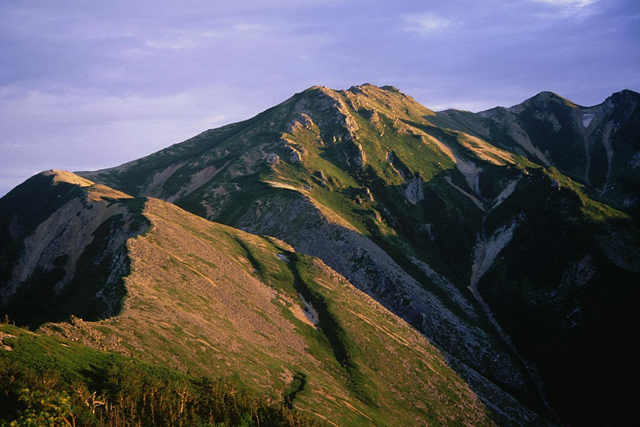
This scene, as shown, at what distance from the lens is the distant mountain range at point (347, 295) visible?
66.0 m

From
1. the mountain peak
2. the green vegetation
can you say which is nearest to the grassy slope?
the green vegetation

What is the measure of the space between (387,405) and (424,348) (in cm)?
2838

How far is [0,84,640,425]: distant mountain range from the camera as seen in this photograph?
217 ft

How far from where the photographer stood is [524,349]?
398 feet

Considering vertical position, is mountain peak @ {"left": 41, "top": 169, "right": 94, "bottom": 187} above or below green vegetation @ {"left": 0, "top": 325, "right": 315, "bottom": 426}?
above

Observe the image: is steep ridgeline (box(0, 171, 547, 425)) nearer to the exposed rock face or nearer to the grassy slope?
the grassy slope

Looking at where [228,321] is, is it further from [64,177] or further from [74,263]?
[64,177]

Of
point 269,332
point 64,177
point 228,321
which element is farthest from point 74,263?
point 64,177

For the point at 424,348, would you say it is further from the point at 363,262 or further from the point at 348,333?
the point at 363,262

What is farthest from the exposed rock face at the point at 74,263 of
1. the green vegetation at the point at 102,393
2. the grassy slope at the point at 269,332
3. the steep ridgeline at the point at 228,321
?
the green vegetation at the point at 102,393

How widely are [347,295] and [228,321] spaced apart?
4057 centimetres

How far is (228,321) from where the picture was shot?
250 ft

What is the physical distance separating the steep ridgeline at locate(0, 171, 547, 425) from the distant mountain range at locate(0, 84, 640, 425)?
1.45ft

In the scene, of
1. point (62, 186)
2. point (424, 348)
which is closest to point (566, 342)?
point (424, 348)
